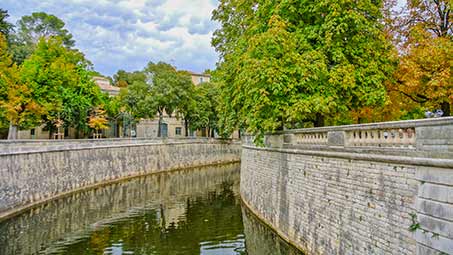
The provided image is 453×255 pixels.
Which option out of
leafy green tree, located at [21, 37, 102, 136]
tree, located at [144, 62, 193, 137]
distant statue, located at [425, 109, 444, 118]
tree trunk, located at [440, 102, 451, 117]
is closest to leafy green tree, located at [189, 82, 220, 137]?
tree, located at [144, 62, 193, 137]

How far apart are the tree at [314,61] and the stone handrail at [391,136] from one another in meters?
1.70

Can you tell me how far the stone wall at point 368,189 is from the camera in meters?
5.77

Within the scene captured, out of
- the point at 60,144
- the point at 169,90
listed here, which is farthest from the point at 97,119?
the point at 60,144

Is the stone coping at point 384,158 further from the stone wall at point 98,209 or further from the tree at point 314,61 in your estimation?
the stone wall at point 98,209

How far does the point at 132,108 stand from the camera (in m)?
38.5

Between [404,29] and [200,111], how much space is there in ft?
98.0

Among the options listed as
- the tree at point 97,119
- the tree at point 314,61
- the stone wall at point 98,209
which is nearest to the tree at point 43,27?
the tree at point 97,119

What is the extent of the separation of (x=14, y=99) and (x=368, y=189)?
24.1m

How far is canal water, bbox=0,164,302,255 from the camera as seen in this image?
12.0m

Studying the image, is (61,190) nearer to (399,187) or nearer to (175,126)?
(399,187)

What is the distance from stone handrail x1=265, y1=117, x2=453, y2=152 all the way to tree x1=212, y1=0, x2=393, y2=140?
1696 millimetres

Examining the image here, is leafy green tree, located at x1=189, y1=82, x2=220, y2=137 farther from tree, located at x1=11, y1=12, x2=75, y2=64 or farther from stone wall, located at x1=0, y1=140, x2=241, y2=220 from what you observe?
tree, located at x1=11, y1=12, x2=75, y2=64

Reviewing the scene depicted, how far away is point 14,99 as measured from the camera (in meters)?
24.4

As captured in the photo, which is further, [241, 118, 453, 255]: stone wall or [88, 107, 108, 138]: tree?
[88, 107, 108, 138]: tree
